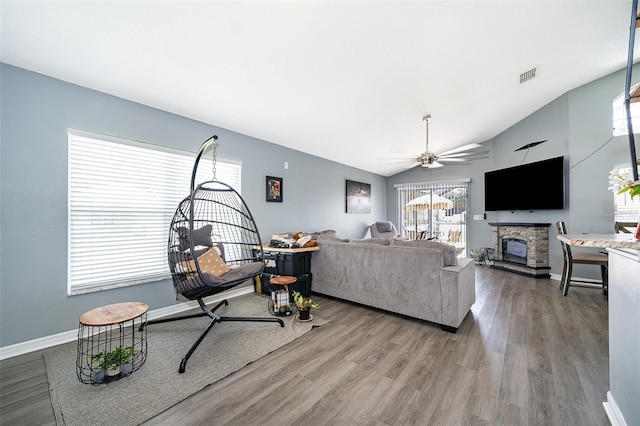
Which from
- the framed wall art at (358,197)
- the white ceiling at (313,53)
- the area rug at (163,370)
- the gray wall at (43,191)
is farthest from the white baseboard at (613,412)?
the framed wall art at (358,197)

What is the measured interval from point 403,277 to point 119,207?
10.6ft

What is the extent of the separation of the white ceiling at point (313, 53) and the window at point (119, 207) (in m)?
0.61

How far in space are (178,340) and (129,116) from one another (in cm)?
244

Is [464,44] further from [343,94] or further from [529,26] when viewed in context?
[343,94]

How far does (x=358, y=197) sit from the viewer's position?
6.58m

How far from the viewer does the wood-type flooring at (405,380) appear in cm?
141

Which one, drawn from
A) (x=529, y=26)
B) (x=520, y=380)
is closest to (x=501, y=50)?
(x=529, y=26)

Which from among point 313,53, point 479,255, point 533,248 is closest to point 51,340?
point 313,53

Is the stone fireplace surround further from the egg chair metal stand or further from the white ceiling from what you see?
the egg chair metal stand

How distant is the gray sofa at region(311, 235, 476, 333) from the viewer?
2.44 m

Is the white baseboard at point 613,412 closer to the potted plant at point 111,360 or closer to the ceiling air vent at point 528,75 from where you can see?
the potted plant at point 111,360

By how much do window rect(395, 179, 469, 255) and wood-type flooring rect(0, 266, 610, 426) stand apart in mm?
3928

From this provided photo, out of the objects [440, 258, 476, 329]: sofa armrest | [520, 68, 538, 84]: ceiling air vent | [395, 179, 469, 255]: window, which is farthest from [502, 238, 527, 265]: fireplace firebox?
[440, 258, 476, 329]: sofa armrest

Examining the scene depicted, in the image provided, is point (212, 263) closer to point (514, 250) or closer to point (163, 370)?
point (163, 370)
